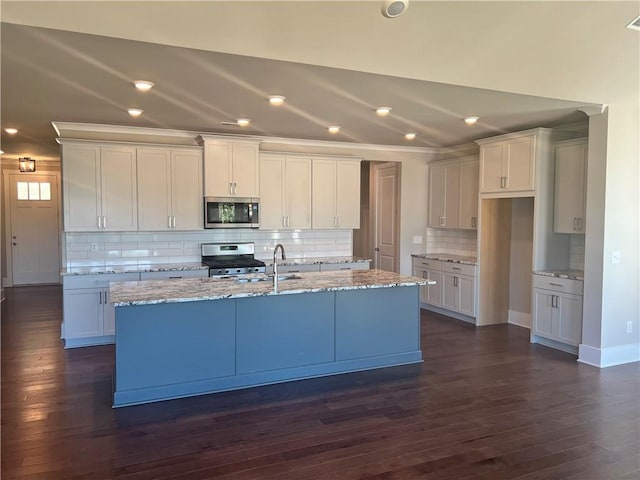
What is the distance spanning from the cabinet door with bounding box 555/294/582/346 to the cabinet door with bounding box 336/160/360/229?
2.98 m

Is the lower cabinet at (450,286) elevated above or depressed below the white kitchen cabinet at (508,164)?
below

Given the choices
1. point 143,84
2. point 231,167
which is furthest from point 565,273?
point 143,84

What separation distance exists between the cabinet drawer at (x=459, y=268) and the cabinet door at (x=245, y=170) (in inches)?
117

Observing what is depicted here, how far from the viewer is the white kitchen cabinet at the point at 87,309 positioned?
529 cm

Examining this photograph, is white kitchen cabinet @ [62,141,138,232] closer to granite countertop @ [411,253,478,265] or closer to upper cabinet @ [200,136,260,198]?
upper cabinet @ [200,136,260,198]

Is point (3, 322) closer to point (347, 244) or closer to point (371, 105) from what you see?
point (347, 244)

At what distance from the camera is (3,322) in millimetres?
6605

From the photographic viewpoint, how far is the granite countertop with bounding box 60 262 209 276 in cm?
531

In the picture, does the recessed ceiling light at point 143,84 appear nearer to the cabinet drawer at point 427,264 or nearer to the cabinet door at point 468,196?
the cabinet door at point 468,196

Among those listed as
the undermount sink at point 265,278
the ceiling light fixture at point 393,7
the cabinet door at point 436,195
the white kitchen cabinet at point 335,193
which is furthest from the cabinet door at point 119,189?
the cabinet door at point 436,195

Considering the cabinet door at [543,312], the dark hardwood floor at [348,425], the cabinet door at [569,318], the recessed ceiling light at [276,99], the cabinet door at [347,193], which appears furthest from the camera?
the cabinet door at [347,193]

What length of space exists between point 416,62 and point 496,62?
0.72 meters

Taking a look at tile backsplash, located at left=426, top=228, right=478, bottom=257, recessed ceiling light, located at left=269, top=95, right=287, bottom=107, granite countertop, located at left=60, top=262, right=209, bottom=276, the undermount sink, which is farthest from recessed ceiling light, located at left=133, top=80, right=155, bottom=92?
tile backsplash, located at left=426, top=228, right=478, bottom=257

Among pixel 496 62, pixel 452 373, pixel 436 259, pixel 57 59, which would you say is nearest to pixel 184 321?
pixel 57 59
